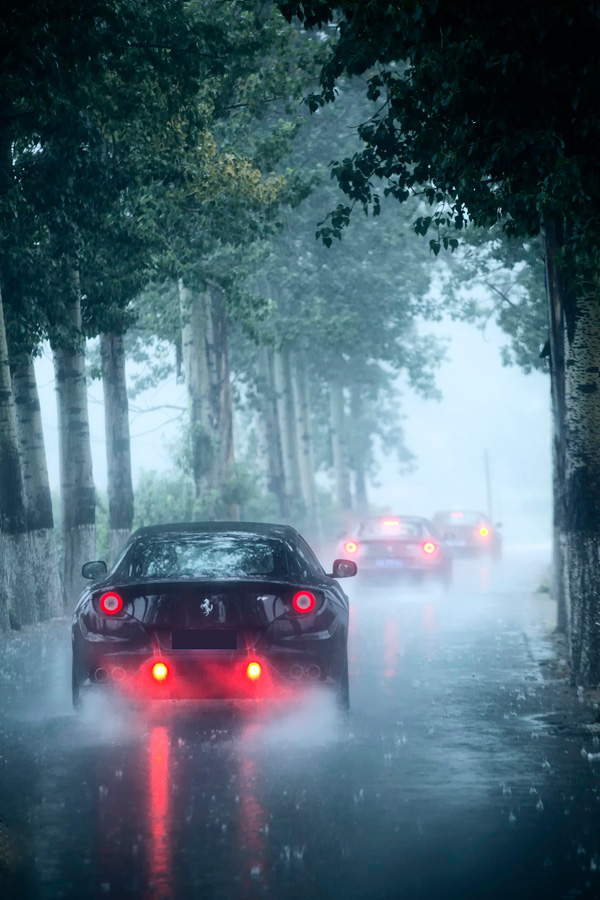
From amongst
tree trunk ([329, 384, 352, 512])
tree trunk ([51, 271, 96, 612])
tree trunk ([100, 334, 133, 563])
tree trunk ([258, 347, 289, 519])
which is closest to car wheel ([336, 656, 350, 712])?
tree trunk ([51, 271, 96, 612])

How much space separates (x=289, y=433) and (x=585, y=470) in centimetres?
3395

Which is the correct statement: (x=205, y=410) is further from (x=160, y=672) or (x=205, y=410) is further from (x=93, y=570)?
(x=160, y=672)

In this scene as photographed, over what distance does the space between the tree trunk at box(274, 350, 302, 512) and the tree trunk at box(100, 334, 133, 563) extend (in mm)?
19710

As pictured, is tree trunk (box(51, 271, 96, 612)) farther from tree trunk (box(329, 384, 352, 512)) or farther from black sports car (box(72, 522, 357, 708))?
tree trunk (box(329, 384, 352, 512))

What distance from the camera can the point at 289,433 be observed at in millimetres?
45969

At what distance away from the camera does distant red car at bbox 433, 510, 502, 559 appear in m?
43.5

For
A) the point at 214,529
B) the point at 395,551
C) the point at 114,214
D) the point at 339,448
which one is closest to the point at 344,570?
the point at 214,529

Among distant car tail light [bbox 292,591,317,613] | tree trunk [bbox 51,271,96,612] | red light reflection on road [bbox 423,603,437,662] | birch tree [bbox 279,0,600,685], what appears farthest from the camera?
tree trunk [bbox 51,271,96,612]

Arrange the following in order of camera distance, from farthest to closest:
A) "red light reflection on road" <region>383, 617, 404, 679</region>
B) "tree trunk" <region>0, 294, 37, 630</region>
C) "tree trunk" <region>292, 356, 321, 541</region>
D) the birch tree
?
"tree trunk" <region>292, 356, 321, 541</region>
"tree trunk" <region>0, 294, 37, 630</region>
"red light reflection on road" <region>383, 617, 404, 679</region>
the birch tree

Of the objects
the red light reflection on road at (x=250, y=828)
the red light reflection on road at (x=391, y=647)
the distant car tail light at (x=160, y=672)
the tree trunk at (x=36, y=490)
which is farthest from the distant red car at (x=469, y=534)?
the red light reflection on road at (x=250, y=828)

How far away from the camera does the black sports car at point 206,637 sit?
9.34m

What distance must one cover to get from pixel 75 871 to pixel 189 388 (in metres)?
23.9

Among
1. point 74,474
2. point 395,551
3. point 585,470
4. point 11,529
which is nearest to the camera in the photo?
point 585,470

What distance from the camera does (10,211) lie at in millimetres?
17375
